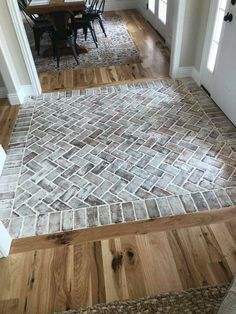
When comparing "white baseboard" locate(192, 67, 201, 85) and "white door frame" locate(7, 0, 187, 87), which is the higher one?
"white door frame" locate(7, 0, 187, 87)

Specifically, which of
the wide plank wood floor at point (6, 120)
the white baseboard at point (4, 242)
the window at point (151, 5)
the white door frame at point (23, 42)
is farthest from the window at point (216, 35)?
the window at point (151, 5)

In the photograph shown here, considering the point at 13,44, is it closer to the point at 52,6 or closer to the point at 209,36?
→ the point at 52,6

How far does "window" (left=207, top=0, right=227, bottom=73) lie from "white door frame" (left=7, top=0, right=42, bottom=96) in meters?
1.97

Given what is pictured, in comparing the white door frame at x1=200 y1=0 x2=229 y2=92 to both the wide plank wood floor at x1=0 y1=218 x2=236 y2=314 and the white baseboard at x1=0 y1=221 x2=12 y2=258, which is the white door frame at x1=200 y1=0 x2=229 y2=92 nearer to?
the wide plank wood floor at x1=0 y1=218 x2=236 y2=314

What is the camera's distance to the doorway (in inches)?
91.7

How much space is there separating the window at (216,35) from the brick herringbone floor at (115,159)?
34 centimetres

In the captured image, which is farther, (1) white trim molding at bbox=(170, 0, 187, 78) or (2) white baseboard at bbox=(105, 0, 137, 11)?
(2) white baseboard at bbox=(105, 0, 137, 11)

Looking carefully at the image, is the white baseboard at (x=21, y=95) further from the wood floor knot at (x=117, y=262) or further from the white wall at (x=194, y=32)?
the wood floor knot at (x=117, y=262)

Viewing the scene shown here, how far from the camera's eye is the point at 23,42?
278cm

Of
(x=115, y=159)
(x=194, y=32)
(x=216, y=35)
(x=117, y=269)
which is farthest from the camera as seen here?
(x=194, y=32)

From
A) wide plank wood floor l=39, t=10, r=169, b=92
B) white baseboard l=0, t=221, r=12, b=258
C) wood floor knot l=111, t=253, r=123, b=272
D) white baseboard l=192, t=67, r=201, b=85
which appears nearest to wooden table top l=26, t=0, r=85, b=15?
wide plank wood floor l=39, t=10, r=169, b=92

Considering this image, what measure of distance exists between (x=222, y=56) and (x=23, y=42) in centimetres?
205

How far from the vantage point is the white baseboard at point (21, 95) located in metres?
2.95

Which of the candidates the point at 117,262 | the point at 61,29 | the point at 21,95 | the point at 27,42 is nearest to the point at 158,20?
the point at 61,29
